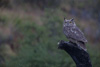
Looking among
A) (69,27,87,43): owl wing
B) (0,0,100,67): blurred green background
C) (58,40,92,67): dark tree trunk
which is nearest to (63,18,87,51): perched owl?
(69,27,87,43): owl wing

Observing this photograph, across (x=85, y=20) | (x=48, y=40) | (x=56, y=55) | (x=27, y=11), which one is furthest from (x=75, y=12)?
(x=56, y=55)

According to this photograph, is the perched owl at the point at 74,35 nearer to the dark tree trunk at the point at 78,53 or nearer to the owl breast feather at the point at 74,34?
the owl breast feather at the point at 74,34

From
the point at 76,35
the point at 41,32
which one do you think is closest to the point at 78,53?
the point at 76,35

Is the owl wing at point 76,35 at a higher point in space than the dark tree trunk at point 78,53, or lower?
higher

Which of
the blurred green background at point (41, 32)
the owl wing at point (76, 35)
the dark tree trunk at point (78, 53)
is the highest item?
the blurred green background at point (41, 32)

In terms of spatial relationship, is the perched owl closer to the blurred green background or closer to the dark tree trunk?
the dark tree trunk

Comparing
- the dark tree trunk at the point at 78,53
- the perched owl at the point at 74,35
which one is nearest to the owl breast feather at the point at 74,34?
the perched owl at the point at 74,35

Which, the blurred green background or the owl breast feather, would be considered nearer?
the owl breast feather
